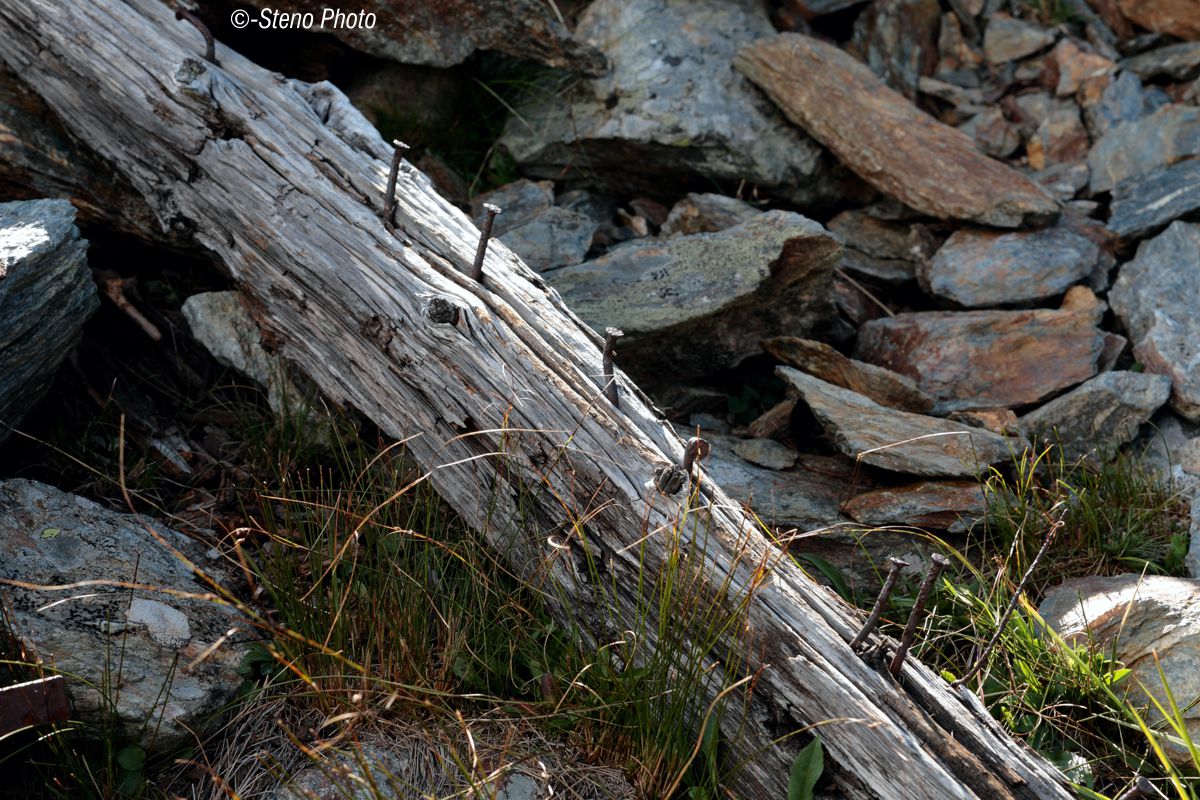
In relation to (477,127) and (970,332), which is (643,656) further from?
(477,127)

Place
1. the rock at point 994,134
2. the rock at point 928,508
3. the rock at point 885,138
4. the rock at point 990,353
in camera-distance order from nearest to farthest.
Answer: the rock at point 928,508 < the rock at point 990,353 < the rock at point 885,138 < the rock at point 994,134

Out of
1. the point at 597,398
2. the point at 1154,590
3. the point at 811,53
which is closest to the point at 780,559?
the point at 597,398

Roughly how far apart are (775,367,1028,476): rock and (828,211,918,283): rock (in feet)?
3.70

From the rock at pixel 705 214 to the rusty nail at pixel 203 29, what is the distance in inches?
81.5

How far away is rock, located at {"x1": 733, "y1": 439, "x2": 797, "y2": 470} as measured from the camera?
12.3 feet

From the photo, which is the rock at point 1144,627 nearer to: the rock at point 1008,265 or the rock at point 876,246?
the rock at point 1008,265

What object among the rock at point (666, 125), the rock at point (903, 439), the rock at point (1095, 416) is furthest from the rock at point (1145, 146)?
the rock at point (903, 439)

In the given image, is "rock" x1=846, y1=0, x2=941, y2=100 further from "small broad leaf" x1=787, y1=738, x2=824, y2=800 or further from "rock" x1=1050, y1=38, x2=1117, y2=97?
"small broad leaf" x1=787, y1=738, x2=824, y2=800

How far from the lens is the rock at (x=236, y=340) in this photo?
3699 mm

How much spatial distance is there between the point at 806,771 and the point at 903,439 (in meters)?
1.52

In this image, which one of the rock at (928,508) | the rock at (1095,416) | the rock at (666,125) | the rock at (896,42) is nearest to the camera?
the rock at (928,508)

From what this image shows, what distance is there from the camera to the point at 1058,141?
5160mm

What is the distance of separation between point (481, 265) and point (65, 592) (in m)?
1.45

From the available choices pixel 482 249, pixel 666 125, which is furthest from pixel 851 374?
pixel 482 249
